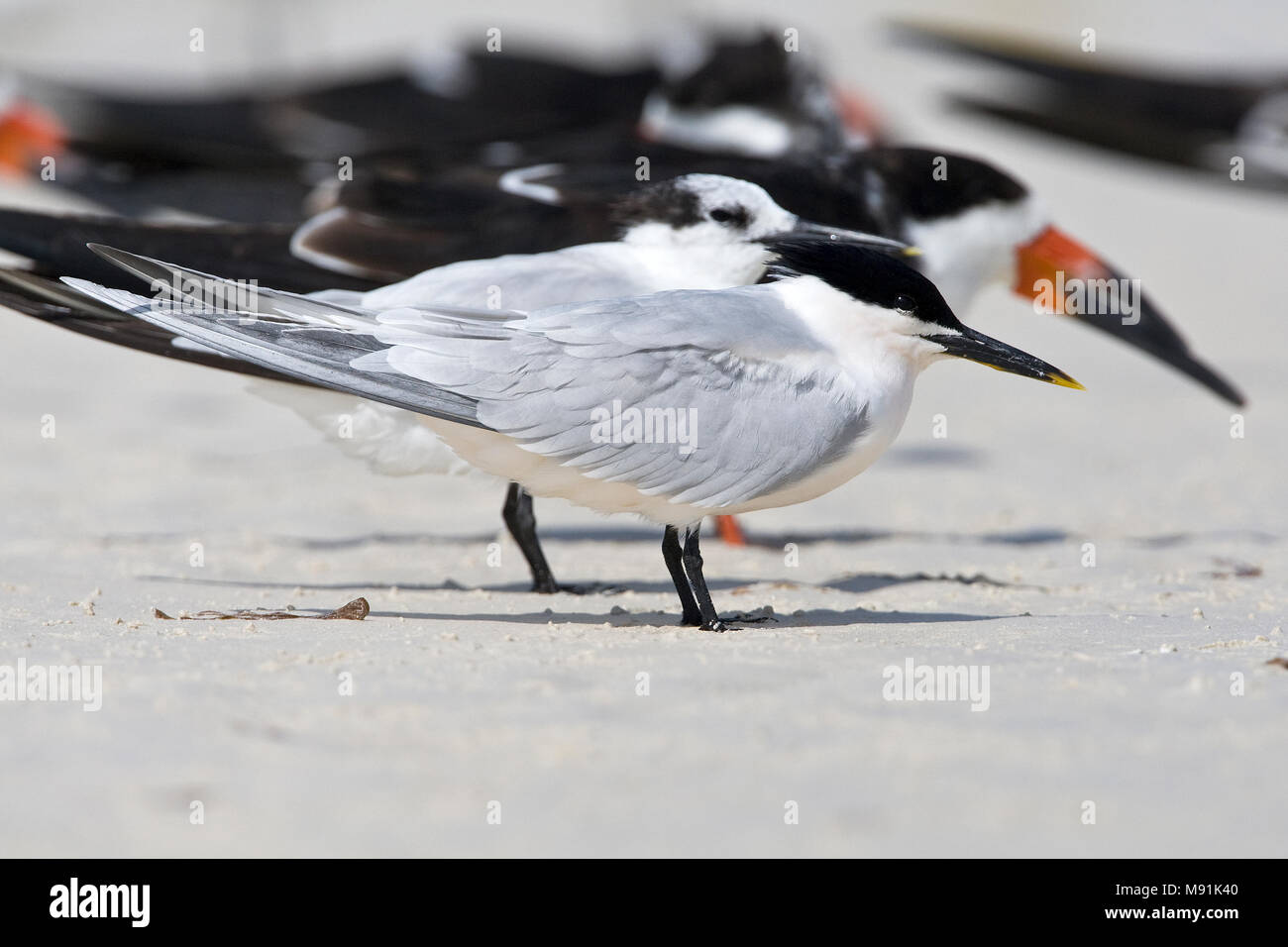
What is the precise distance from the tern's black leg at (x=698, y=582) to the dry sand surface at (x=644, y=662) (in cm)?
9

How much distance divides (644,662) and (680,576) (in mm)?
534

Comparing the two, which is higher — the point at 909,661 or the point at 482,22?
the point at 482,22

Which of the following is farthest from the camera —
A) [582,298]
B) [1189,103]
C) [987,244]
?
[1189,103]

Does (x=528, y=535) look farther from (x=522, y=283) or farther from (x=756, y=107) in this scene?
(x=756, y=107)

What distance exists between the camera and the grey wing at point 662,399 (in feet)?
10.4

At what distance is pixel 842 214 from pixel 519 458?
1930 mm

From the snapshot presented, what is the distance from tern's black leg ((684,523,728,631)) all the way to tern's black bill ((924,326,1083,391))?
66cm

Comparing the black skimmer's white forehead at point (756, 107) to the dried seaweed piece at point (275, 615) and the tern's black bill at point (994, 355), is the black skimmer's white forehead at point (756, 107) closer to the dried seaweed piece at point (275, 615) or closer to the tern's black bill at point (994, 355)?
the tern's black bill at point (994, 355)

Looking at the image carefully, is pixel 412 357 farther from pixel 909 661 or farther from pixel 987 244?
pixel 987 244

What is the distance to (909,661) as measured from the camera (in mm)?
2850

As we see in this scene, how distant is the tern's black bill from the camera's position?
11.0 feet
